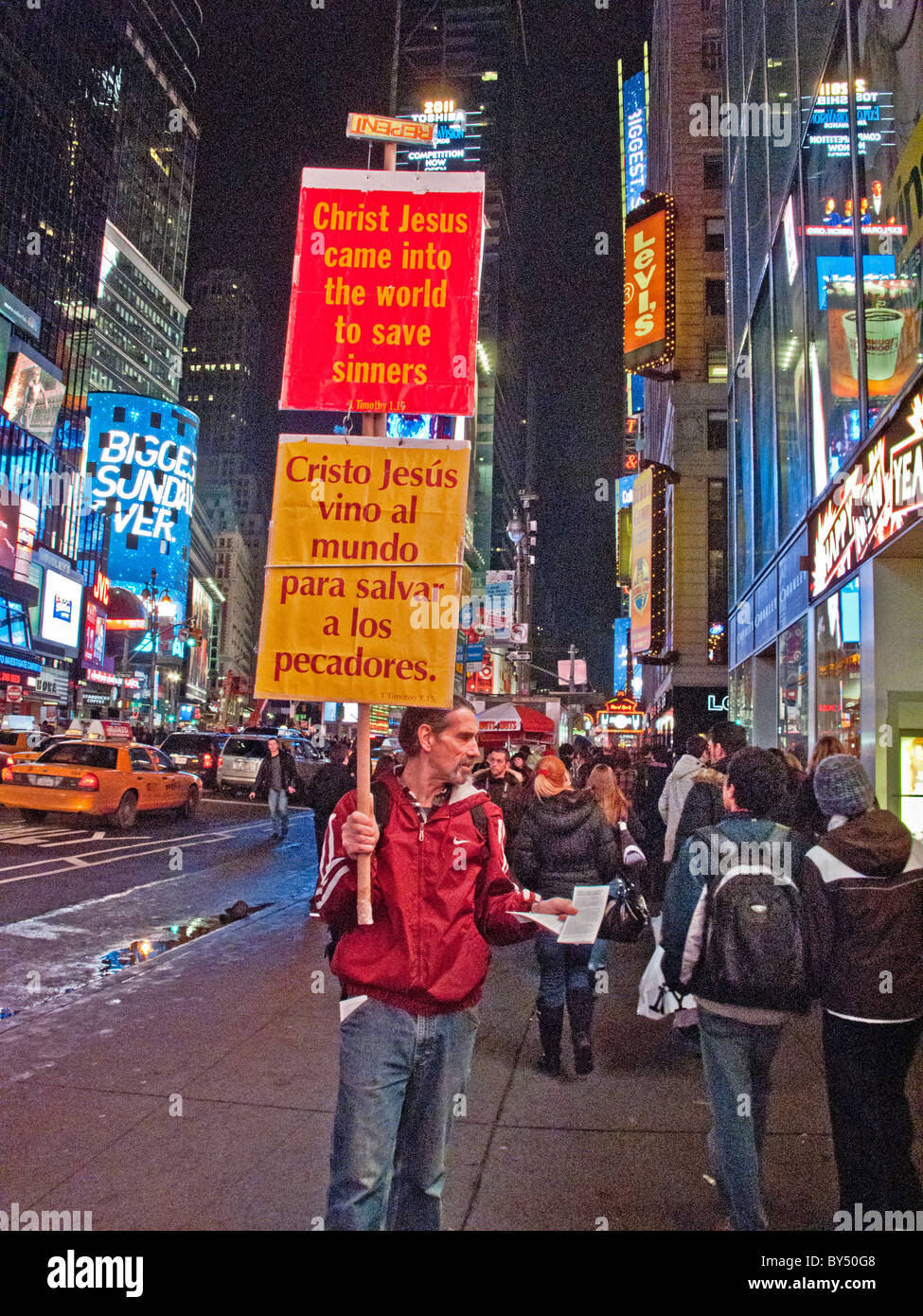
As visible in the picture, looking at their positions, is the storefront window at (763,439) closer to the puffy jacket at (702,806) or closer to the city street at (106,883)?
the city street at (106,883)

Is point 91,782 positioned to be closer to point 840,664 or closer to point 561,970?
point 840,664

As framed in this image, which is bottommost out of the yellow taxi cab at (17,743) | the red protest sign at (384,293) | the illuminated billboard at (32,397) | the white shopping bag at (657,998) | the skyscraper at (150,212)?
the white shopping bag at (657,998)

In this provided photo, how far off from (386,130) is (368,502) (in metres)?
1.81

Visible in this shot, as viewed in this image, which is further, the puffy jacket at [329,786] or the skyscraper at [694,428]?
the skyscraper at [694,428]

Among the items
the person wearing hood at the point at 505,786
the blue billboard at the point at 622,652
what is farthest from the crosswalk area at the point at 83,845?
the blue billboard at the point at 622,652

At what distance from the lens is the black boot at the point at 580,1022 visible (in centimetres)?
571

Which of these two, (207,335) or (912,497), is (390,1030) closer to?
(912,497)

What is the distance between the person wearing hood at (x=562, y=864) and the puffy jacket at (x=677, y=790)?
95.2 inches

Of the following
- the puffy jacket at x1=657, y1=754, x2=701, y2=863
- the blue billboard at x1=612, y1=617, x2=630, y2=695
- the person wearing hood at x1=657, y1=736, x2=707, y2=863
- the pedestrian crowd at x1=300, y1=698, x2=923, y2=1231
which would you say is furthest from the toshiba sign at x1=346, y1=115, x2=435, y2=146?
the blue billboard at x1=612, y1=617, x2=630, y2=695

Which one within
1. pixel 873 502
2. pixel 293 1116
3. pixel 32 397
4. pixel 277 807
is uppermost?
pixel 32 397

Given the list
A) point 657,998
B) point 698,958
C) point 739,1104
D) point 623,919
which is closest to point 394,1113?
point 698,958

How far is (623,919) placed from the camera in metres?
6.32
